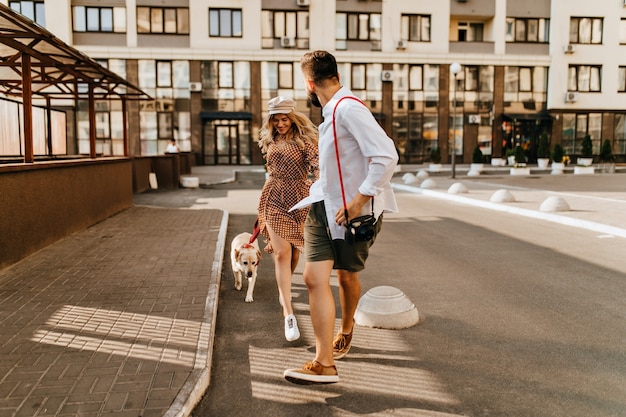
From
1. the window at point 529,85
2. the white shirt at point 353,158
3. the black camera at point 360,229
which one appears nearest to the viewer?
the white shirt at point 353,158

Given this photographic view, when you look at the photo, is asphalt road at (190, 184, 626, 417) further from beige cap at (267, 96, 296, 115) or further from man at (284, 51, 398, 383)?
beige cap at (267, 96, 296, 115)

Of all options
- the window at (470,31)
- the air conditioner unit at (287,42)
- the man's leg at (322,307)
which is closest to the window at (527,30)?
the window at (470,31)

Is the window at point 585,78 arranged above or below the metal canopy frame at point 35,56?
above

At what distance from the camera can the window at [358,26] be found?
4112 cm

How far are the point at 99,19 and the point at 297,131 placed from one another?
37.8 metres

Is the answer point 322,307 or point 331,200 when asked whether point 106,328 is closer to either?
point 322,307

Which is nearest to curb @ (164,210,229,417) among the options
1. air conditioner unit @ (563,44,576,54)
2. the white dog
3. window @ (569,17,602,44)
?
the white dog

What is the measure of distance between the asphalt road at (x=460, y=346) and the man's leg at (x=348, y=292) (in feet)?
1.00

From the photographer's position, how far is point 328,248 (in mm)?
3975

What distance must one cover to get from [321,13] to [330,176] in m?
38.7

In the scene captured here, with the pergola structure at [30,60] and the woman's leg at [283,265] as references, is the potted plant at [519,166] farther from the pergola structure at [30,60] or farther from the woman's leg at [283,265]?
the woman's leg at [283,265]

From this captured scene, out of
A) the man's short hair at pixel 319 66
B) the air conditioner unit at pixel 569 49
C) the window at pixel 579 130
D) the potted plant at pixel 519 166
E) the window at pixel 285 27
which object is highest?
the window at pixel 285 27

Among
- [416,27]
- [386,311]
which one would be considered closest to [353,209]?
[386,311]

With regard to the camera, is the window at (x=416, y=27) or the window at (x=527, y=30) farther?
the window at (x=527, y=30)
